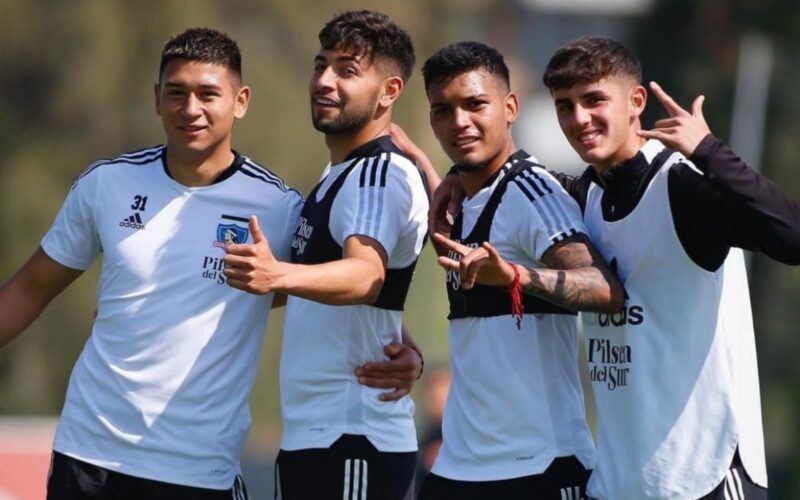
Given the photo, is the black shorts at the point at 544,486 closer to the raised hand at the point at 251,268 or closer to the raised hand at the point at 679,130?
the raised hand at the point at 251,268

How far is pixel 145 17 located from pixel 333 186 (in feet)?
40.5

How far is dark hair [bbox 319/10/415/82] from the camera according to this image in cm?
664

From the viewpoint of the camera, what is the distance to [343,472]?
6.34m

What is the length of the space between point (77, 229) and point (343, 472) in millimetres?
1516

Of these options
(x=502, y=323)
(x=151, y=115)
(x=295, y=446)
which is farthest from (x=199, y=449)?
(x=151, y=115)

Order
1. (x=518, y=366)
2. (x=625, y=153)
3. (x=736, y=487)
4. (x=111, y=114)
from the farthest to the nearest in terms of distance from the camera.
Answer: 1. (x=111, y=114)
2. (x=518, y=366)
3. (x=625, y=153)
4. (x=736, y=487)

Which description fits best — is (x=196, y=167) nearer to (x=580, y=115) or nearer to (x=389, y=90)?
(x=389, y=90)

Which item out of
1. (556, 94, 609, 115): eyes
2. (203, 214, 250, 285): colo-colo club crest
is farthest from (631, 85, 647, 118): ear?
(203, 214, 250, 285): colo-colo club crest

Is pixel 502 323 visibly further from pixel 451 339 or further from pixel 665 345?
pixel 665 345

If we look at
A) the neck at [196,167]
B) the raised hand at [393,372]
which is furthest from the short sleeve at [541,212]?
the neck at [196,167]

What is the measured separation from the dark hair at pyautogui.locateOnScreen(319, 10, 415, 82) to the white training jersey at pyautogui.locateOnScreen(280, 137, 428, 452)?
1.39ft

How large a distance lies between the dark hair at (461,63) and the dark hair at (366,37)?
26 centimetres

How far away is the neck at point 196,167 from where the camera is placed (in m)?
6.61

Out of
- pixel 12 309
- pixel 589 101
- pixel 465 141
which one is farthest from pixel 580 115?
pixel 12 309
